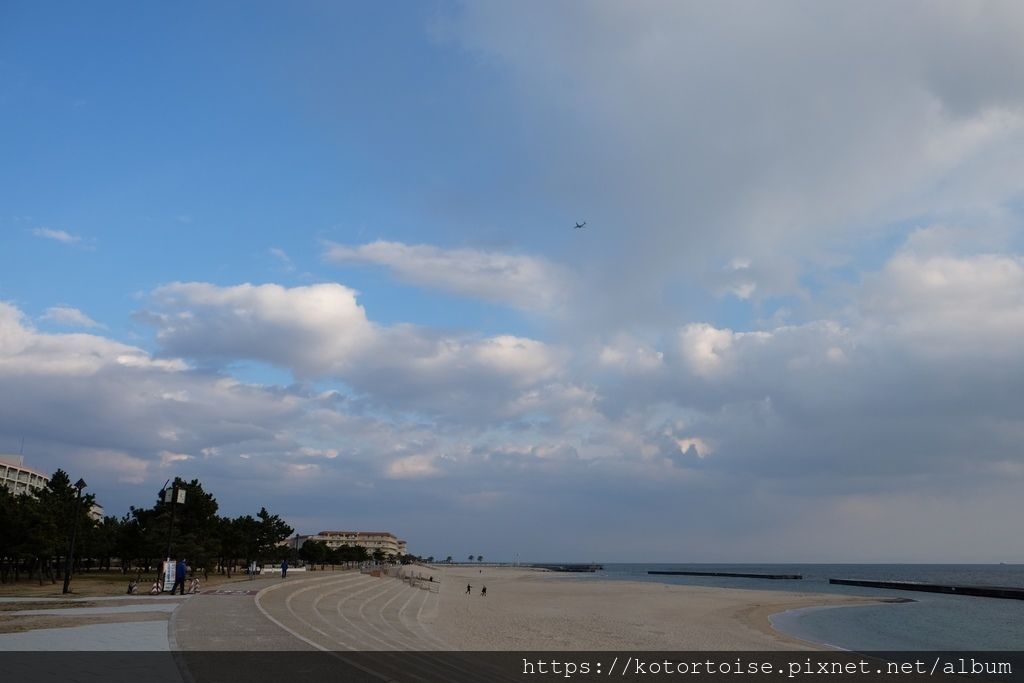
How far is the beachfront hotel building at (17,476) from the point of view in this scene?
111438mm

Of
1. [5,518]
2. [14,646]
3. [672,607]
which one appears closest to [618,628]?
[672,607]

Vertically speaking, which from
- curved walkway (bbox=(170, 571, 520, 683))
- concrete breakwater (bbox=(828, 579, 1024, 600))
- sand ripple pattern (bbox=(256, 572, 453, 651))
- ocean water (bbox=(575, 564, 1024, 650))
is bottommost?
concrete breakwater (bbox=(828, 579, 1024, 600))

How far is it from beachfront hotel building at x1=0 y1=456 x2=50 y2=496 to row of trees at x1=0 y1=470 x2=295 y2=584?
50.3 m

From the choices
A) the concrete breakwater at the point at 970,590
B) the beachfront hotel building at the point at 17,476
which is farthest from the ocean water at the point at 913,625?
the beachfront hotel building at the point at 17,476

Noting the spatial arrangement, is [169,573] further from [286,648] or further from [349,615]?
[286,648]

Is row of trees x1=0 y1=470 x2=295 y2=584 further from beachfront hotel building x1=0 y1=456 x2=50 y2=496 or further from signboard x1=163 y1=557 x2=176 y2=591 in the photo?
beachfront hotel building x1=0 y1=456 x2=50 y2=496
